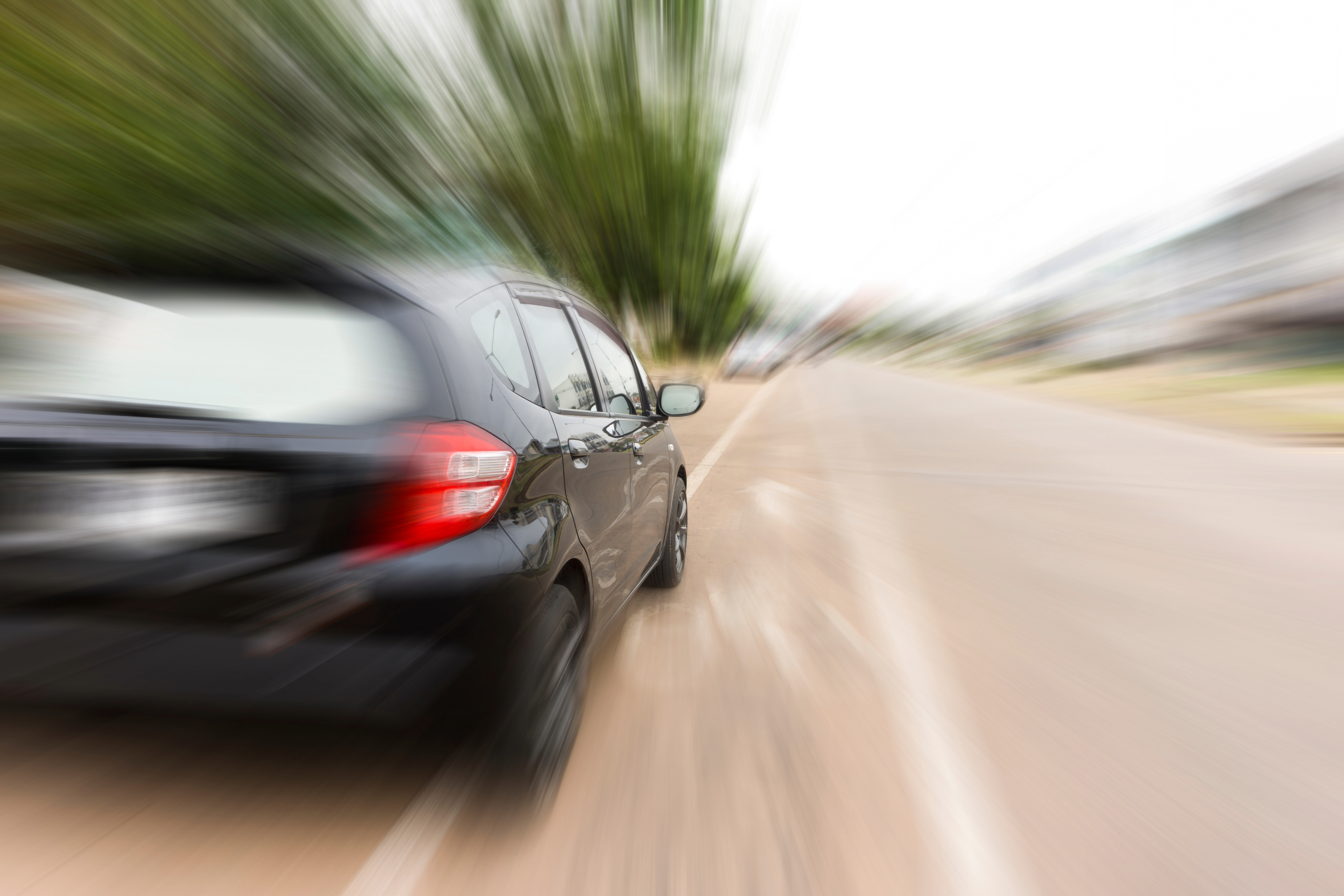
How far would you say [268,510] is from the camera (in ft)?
5.22

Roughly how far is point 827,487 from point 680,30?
1020cm

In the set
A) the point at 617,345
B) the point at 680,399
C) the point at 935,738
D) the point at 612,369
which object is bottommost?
the point at 935,738

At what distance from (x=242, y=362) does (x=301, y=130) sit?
7765mm

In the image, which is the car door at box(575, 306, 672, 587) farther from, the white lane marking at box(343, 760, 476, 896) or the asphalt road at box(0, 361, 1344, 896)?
the white lane marking at box(343, 760, 476, 896)

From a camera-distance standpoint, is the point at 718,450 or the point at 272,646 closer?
the point at 272,646

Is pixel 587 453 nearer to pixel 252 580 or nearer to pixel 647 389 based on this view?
pixel 252 580

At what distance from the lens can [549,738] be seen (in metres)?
2.07

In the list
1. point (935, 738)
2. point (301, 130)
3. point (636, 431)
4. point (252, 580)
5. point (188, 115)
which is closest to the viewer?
point (252, 580)

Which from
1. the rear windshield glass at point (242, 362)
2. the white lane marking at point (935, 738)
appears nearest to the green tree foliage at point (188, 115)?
the rear windshield glass at point (242, 362)

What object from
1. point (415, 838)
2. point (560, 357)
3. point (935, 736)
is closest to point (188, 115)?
point (560, 357)

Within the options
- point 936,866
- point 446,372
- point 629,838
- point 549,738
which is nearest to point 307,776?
point 549,738

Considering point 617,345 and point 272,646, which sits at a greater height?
point 617,345

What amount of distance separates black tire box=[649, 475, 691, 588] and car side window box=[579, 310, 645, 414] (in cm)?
60

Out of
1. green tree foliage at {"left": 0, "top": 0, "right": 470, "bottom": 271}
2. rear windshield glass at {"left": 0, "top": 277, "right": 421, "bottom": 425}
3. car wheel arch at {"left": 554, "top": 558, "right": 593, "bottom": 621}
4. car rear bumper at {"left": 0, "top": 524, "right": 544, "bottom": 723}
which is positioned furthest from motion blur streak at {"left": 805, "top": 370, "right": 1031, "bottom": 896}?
green tree foliage at {"left": 0, "top": 0, "right": 470, "bottom": 271}
